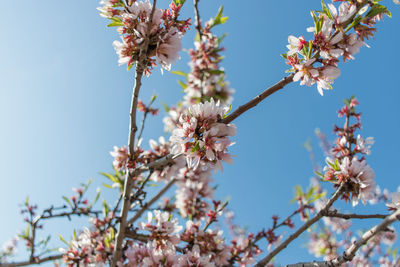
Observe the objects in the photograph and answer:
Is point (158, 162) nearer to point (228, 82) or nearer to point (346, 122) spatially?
point (346, 122)

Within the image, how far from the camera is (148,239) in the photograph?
2482 millimetres

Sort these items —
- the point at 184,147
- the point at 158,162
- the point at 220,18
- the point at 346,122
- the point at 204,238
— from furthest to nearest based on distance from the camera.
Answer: the point at 220,18 < the point at 346,122 < the point at 204,238 < the point at 158,162 < the point at 184,147

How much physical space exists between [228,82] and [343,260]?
3.82 meters

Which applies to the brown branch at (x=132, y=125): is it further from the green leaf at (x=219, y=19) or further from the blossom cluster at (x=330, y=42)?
the green leaf at (x=219, y=19)

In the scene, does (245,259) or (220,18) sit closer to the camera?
(245,259)

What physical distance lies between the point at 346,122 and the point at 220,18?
2.22 metres

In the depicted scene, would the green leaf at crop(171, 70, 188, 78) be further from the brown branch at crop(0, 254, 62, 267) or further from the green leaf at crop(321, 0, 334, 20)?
the brown branch at crop(0, 254, 62, 267)

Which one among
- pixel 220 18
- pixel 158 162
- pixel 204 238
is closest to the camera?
pixel 158 162

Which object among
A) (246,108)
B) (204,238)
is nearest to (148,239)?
(204,238)

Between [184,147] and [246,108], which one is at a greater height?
[246,108]

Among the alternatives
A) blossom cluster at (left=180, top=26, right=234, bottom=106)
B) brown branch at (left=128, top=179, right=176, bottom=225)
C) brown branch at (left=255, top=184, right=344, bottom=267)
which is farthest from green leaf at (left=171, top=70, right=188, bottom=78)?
brown branch at (left=255, top=184, right=344, bottom=267)

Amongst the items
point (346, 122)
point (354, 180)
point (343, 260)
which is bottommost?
point (343, 260)

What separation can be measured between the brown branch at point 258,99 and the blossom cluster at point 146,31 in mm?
772

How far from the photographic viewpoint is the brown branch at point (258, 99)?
5.39ft
